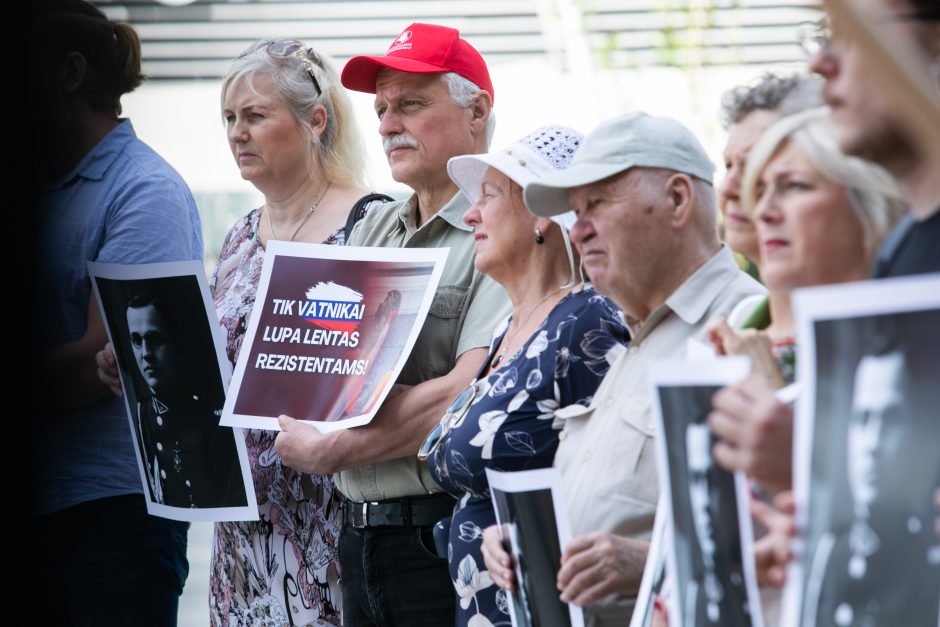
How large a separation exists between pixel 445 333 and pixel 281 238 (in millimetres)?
599

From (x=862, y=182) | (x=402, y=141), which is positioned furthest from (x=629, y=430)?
(x=402, y=141)

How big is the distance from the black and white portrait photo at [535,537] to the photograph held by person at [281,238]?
103cm

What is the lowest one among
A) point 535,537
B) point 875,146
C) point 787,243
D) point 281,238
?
point 535,537

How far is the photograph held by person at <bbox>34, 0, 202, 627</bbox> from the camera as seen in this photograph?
262cm

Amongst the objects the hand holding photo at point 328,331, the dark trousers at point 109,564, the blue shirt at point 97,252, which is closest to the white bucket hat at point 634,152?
the hand holding photo at point 328,331

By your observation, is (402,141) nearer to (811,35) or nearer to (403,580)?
(403,580)

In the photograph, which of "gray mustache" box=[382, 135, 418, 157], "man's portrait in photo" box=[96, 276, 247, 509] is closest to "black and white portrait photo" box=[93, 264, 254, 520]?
"man's portrait in photo" box=[96, 276, 247, 509]

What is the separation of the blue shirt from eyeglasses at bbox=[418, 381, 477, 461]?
75 centimetres

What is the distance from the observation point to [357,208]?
298 cm

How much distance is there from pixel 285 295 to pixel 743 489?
60.0 inches

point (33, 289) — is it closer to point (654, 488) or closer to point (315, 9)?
point (654, 488)

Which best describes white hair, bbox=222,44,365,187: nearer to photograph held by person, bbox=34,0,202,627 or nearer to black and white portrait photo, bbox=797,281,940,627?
Answer: photograph held by person, bbox=34,0,202,627

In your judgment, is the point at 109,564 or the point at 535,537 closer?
the point at 535,537

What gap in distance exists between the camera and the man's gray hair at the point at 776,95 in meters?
1.65
